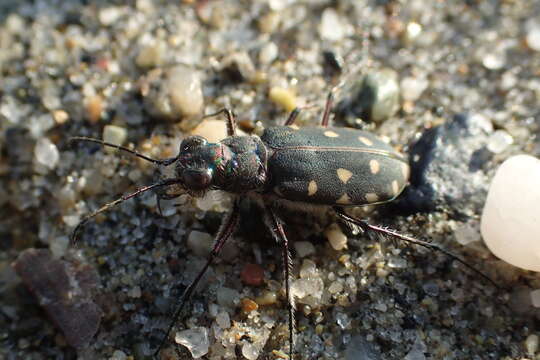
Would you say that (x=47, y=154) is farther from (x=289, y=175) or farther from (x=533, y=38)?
(x=533, y=38)

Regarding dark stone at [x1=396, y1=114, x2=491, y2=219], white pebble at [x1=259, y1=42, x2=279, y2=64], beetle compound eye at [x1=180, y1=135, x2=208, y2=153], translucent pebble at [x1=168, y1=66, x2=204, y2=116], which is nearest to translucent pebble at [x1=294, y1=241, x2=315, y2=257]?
dark stone at [x1=396, y1=114, x2=491, y2=219]

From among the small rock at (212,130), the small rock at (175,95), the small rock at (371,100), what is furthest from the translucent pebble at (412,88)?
the small rock at (175,95)

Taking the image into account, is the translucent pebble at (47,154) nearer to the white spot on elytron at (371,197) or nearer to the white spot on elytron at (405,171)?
the white spot on elytron at (371,197)

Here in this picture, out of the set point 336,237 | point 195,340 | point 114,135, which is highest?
point 114,135

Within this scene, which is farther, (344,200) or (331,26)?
(331,26)

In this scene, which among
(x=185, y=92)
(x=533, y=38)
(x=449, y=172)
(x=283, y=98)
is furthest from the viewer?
(x=533, y=38)

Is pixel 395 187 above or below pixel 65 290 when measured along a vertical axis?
above

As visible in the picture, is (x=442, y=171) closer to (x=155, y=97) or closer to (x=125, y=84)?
(x=155, y=97)

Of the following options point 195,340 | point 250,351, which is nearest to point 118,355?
point 195,340
